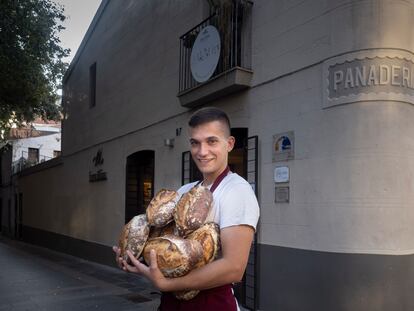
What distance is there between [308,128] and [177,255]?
16.1 ft

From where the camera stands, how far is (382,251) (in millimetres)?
5594

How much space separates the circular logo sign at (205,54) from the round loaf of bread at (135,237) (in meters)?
→ 6.22

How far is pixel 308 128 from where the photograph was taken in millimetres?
6430

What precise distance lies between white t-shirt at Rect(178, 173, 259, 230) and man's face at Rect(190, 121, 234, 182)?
113 mm

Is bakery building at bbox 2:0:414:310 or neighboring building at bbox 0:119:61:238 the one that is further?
neighboring building at bbox 0:119:61:238

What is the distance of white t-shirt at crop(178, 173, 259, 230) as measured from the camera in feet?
6.38

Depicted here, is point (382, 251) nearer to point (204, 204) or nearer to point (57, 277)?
point (204, 204)

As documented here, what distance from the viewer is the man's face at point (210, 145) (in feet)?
6.96

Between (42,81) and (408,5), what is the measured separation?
10144 millimetres

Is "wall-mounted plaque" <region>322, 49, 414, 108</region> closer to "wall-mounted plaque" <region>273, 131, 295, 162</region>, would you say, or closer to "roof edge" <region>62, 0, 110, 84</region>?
"wall-mounted plaque" <region>273, 131, 295, 162</region>

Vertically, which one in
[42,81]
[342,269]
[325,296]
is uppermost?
[42,81]

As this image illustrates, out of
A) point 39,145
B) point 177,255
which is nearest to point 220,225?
point 177,255

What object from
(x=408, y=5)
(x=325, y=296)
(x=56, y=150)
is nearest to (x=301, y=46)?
(x=408, y=5)

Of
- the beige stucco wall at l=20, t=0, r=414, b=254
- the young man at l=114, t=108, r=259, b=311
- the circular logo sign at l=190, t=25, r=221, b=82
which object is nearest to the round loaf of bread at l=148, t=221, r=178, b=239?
the young man at l=114, t=108, r=259, b=311
